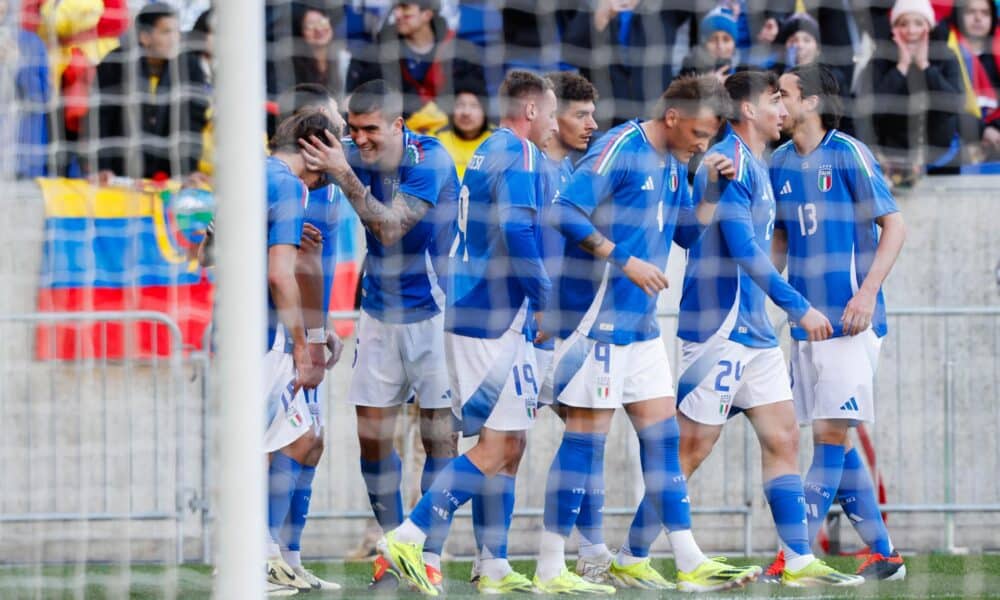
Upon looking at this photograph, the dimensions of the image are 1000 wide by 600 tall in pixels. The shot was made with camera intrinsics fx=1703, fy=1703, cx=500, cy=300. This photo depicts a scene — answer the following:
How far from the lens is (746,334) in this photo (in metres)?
6.18

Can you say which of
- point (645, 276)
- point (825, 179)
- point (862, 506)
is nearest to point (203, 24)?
point (645, 276)

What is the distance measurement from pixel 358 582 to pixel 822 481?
1778 millimetres

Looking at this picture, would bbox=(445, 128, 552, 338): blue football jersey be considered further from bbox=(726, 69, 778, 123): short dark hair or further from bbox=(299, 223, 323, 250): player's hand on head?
bbox=(726, 69, 778, 123): short dark hair

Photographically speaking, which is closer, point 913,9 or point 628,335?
point 628,335

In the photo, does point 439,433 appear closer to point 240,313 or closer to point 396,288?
point 396,288

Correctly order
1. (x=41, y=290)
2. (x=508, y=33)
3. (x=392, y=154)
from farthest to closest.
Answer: (x=508, y=33)
(x=41, y=290)
(x=392, y=154)

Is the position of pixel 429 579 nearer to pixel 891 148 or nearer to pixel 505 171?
pixel 505 171

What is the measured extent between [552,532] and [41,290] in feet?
8.87

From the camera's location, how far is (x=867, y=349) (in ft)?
21.1

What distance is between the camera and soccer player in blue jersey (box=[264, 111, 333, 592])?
5.89 m

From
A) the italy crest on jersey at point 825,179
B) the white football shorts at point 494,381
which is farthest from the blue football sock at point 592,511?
the italy crest on jersey at point 825,179

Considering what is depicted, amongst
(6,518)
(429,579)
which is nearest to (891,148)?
(429,579)

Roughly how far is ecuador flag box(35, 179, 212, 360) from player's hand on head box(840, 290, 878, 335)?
2.68m

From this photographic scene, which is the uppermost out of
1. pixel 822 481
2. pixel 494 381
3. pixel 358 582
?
pixel 494 381
